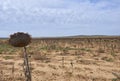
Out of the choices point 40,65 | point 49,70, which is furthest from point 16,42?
point 40,65

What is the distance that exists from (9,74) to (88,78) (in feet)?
13.1

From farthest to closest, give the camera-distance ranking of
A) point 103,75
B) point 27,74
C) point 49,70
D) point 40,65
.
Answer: point 40,65 < point 49,70 < point 103,75 < point 27,74

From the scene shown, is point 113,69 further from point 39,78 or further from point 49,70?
point 39,78

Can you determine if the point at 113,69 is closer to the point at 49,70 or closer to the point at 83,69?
the point at 83,69

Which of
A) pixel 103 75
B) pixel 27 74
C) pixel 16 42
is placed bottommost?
pixel 103 75

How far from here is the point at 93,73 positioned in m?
16.3

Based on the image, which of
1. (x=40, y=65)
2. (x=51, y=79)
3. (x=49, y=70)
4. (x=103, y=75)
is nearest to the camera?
(x=51, y=79)

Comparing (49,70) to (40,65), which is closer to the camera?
(49,70)

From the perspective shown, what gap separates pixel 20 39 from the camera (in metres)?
9.27

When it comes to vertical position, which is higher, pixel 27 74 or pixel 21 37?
pixel 21 37

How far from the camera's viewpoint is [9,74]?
53.7 feet

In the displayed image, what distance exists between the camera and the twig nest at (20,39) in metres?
9.27

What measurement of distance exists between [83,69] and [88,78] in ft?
9.14

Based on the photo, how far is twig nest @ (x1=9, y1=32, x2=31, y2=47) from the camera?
927cm
